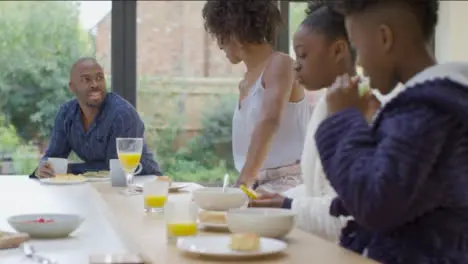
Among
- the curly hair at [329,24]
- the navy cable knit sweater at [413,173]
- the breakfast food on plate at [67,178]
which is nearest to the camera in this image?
the navy cable knit sweater at [413,173]

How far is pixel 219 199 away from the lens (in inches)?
71.2

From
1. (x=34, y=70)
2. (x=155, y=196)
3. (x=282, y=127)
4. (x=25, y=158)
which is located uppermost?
(x=34, y=70)

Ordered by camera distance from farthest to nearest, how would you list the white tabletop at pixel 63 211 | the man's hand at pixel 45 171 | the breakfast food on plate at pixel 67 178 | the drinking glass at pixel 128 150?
the man's hand at pixel 45 171
the breakfast food on plate at pixel 67 178
the drinking glass at pixel 128 150
the white tabletop at pixel 63 211

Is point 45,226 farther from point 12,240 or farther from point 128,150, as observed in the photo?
point 128,150

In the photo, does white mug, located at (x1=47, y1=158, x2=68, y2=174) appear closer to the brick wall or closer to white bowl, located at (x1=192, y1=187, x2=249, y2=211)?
white bowl, located at (x1=192, y1=187, x2=249, y2=211)

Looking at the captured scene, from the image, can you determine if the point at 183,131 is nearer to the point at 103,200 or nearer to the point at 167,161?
the point at 167,161

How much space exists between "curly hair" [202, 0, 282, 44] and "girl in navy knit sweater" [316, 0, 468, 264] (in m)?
1.30

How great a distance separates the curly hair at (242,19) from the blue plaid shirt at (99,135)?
79 centimetres

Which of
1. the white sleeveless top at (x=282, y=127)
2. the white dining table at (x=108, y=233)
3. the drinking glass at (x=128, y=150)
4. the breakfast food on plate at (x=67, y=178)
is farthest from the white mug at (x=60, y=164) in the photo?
the white sleeveless top at (x=282, y=127)

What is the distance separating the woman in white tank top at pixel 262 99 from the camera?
2598 millimetres

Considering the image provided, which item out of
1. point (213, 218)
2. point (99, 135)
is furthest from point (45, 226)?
point (99, 135)

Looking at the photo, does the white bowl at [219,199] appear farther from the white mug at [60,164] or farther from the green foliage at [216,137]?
the green foliage at [216,137]

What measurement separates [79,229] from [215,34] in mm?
1131

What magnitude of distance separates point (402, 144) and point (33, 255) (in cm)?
74
